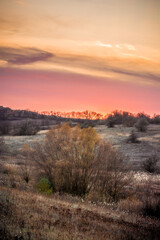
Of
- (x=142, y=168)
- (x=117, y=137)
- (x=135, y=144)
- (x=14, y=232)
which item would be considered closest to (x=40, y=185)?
(x=14, y=232)

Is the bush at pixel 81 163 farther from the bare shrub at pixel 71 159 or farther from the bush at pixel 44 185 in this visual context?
the bush at pixel 44 185

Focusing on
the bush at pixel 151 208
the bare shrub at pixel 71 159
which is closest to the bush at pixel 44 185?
the bare shrub at pixel 71 159

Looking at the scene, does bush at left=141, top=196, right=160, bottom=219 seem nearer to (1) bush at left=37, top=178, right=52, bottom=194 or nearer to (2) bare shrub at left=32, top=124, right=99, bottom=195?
(2) bare shrub at left=32, top=124, right=99, bottom=195

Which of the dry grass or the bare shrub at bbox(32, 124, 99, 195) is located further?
the bare shrub at bbox(32, 124, 99, 195)

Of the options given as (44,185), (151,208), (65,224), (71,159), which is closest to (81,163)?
(71,159)

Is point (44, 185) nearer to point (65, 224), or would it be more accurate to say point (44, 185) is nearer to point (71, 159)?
point (71, 159)

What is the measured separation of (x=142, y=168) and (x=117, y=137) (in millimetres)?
24974

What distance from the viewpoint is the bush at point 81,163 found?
53.1ft

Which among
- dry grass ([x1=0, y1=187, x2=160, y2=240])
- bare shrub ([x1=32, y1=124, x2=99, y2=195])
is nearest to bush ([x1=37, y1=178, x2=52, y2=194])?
Answer: bare shrub ([x1=32, y1=124, x2=99, y2=195])

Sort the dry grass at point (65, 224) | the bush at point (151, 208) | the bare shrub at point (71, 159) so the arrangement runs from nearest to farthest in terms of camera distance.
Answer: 1. the dry grass at point (65, 224)
2. the bush at point (151, 208)
3. the bare shrub at point (71, 159)

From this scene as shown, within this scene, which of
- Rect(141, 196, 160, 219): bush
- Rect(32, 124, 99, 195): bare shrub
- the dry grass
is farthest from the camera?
Rect(32, 124, 99, 195): bare shrub

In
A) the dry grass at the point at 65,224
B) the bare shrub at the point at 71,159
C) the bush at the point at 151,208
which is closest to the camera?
the dry grass at the point at 65,224

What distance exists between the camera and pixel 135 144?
48.1 m

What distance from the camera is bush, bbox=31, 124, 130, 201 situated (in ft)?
53.1
